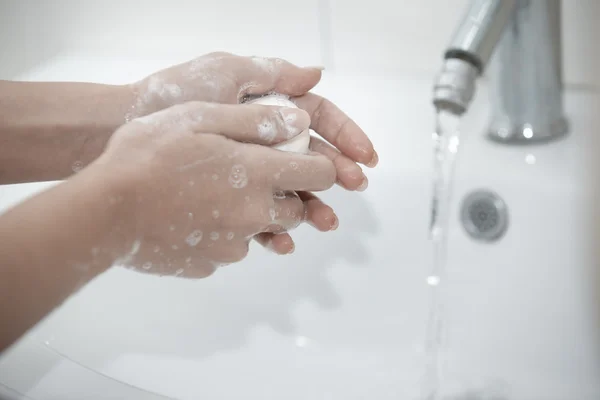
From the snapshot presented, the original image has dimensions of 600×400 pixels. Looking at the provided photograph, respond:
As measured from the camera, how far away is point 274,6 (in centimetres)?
83

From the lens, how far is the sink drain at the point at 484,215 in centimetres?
63

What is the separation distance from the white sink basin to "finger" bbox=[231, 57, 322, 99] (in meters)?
0.19

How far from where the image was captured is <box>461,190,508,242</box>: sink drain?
632 millimetres

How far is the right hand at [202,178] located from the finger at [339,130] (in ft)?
0.19

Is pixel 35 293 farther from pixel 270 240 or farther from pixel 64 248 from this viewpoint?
pixel 270 240

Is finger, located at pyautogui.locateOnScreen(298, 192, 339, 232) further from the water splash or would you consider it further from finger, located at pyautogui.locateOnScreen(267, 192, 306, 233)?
the water splash

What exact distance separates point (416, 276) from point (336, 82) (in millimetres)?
282

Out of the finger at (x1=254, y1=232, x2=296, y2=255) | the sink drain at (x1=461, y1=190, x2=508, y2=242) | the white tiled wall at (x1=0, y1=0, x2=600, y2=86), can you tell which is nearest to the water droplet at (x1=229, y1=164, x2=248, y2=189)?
the finger at (x1=254, y1=232, x2=296, y2=255)

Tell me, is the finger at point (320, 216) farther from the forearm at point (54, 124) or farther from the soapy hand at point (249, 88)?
the forearm at point (54, 124)

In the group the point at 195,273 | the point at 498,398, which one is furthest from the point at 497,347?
the point at 195,273

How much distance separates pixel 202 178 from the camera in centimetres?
41

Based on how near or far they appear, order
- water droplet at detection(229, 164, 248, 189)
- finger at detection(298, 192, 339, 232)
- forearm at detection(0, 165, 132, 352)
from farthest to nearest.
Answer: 1. finger at detection(298, 192, 339, 232)
2. water droplet at detection(229, 164, 248, 189)
3. forearm at detection(0, 165, 132, 352)

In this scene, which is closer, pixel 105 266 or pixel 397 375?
pixel 105 266

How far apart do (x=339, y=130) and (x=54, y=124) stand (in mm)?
251
